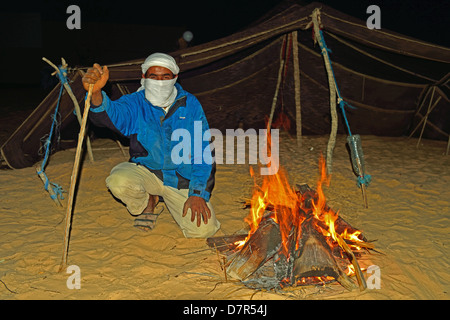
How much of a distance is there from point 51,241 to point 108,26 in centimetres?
1342

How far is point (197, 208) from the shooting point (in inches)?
127

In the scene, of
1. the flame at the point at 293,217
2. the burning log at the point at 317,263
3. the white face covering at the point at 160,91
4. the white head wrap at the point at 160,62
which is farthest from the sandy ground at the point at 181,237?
the white head wrap at the point at 160,62

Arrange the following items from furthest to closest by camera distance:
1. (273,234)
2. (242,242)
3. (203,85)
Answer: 1. (203,85)
2. (242,242)
3. (273,234)

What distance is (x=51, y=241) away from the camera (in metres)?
3.24

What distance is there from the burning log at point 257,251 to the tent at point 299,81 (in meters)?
2.48

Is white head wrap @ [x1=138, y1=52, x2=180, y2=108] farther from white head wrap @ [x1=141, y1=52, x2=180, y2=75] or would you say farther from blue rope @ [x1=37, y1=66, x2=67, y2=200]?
blue rope @ [x1=37, y1=66, x2=67, y2=200]

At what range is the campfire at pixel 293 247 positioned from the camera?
8.60ft

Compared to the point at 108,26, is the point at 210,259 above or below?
below

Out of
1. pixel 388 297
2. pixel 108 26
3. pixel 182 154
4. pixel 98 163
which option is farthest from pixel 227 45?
pixel 108 26

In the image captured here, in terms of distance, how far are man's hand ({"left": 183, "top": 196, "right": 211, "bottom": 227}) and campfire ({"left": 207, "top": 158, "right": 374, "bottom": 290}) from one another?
8.9 inches

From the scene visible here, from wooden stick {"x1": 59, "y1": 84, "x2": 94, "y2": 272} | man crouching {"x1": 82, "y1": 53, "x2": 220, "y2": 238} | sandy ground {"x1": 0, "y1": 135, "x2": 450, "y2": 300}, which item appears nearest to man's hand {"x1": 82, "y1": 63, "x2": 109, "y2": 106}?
wooden stick {"x1": 59, "y1": 84, "x2": 94, "y2": 272}

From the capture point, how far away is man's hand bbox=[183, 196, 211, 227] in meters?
3.22

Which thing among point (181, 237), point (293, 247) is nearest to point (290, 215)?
point (293, 247)

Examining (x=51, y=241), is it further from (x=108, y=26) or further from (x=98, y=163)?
(x=108, y=26)
